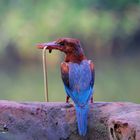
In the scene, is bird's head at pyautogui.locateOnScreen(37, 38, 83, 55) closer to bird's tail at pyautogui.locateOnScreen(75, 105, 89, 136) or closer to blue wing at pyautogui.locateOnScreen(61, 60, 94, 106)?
blue wing at pyautogui.locateOnScreen(61, 60, 94, 106)

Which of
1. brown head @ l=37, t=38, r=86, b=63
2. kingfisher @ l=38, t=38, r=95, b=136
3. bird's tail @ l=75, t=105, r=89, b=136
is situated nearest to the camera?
bird's tail @ l=75, t=105, r=89, b=136

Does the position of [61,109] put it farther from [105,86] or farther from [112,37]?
[112,37]

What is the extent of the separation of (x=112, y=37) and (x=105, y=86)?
4397mm

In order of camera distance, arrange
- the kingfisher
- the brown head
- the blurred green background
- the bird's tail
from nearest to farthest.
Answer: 1. the bird's tail
2. the kingfisher
3. the brown head
4. the blurred green background

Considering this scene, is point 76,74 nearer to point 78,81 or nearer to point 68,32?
point 78,81

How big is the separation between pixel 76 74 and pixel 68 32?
9.92 meters

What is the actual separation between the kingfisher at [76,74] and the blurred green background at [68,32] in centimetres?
785

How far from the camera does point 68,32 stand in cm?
1303

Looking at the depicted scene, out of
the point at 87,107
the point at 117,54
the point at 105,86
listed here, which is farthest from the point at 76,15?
the point at 87,107

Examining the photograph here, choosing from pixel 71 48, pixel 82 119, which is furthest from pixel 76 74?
pixel 82 119

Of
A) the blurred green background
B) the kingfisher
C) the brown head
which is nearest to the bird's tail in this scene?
the kingfisher

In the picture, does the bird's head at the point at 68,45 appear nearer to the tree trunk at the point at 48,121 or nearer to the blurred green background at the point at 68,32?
the tree trunk at the point at 48,121

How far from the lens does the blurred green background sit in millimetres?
12337

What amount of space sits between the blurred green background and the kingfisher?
7.85 meters
